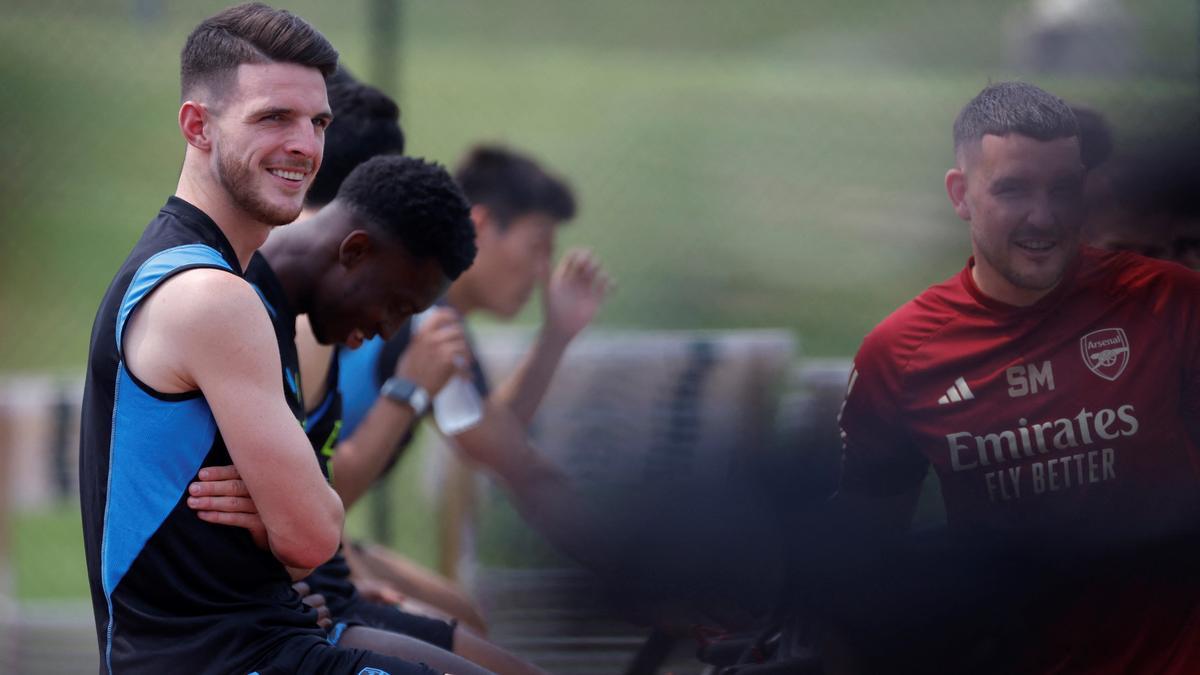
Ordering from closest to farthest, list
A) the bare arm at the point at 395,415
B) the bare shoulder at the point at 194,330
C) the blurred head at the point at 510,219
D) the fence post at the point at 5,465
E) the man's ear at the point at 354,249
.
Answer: the bare shoulder at the point at 194,330 → the man's ear at the point at 354,249 → the bare arm at the point at 395,415 → the blurred head at the point at 510,219 → the fence post at the point at 5,465

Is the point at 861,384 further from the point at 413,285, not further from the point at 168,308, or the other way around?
the point at 168,308

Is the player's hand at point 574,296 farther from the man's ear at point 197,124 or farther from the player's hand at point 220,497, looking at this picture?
the player's hand at point 220,497

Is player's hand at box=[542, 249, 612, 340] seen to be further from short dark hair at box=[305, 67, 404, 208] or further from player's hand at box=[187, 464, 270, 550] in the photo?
player's hand at box=[187, 464, 270, 550]

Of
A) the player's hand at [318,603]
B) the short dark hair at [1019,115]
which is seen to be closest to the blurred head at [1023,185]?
the short dark hair at [1019,115]

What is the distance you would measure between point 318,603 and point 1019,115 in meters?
1.54

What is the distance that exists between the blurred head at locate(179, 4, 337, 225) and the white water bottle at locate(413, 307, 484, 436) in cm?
160

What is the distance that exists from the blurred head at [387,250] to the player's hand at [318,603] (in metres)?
0.49

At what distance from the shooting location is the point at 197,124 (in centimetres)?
→ 215

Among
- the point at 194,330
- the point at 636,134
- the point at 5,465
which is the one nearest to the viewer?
the point at 194,330

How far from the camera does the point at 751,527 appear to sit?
2338 millimetres

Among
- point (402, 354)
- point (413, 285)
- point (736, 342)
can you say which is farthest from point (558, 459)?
point (413, 285)

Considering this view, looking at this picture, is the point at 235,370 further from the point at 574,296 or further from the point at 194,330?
the point at 574,296

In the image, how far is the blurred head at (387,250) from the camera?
2.51m

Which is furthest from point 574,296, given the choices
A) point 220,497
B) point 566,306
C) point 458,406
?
point 220,497
